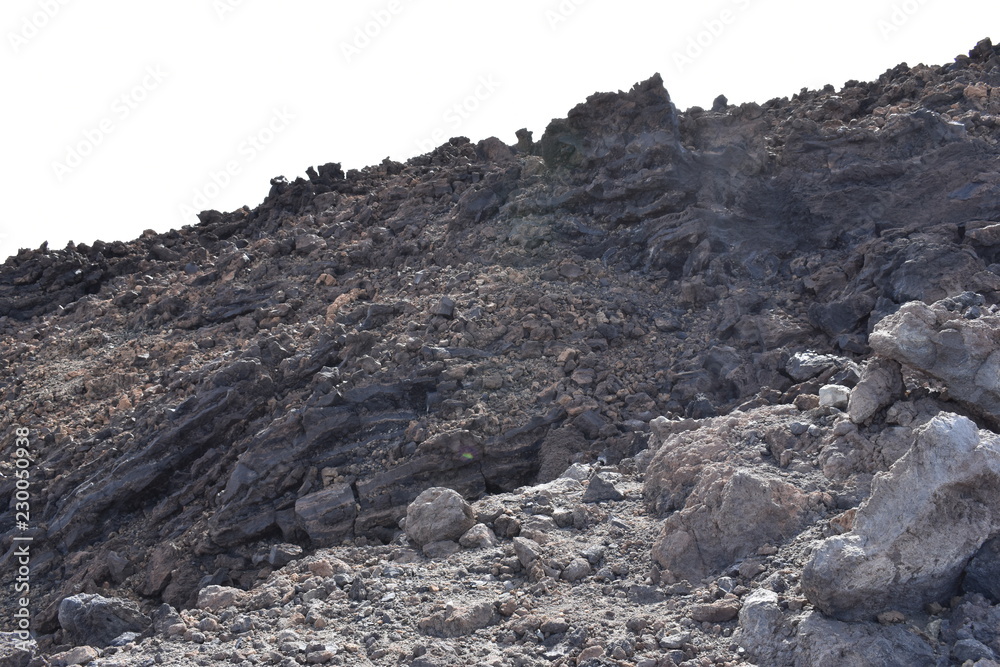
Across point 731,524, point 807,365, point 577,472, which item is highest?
point 807,365

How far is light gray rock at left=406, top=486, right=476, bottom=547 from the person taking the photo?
7867mm

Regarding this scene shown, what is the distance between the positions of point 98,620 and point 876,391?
7.57 meters

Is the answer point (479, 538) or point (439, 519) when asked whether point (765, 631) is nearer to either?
point (479, 538)

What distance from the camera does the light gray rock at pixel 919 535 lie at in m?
5.43

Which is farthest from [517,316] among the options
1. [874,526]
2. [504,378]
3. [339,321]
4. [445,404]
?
[874,526]

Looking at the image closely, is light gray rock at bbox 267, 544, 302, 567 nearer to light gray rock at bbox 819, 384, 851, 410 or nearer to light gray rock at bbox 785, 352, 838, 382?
light gray rock at bbox 819, 384, 851, 410

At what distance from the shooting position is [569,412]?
1043cm

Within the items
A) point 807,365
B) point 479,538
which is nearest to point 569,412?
point 807,365

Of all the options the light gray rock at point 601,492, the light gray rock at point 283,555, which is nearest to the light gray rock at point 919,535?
the light gray rock at point 601,492

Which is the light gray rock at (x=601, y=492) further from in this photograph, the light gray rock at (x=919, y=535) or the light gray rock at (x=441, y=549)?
the light gray rock at (x=919, y=535)

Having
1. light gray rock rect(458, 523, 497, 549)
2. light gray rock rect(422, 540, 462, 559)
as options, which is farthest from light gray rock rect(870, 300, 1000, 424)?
light gray rock rect(422, 540, 462, 559)

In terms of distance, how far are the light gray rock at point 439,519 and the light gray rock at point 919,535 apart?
132 inches

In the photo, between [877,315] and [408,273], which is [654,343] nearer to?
[877,315]

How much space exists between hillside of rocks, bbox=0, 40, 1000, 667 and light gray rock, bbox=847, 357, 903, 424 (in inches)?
0.9
